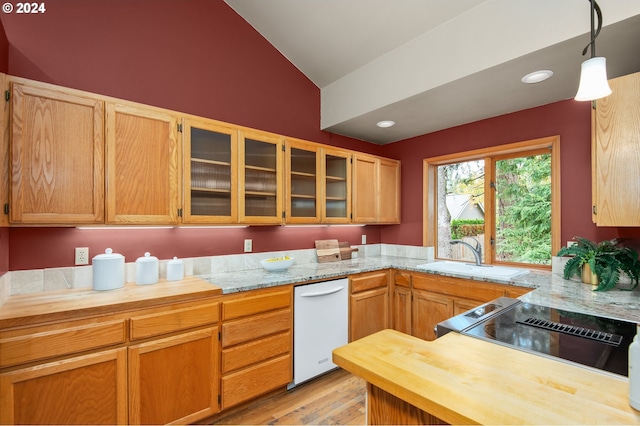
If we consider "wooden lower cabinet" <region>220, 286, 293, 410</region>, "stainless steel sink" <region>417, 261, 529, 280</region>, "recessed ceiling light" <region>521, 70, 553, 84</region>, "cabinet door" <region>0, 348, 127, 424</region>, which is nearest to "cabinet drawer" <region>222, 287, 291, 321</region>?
"wooden lower cabinet" <region>220, 286, 293, 410</region>

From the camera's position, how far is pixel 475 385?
33.0 inches

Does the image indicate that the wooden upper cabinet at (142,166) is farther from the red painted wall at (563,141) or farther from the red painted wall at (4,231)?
the red painted wall at (563,141)

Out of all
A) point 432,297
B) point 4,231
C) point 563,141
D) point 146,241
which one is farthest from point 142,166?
point 563,141

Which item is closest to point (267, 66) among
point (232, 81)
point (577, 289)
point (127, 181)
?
point (232, 81)

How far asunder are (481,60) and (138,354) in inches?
Result: 114

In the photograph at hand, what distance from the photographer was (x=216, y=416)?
207 centimetres

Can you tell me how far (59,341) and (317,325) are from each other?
1.67m

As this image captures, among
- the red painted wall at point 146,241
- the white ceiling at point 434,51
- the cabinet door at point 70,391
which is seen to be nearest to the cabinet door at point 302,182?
the red painted wall at point 146,241

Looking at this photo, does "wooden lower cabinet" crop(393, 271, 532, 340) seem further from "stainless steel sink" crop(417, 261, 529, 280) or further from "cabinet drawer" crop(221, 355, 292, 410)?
"cabinet drawer" crop(221, 355, 292, 410)

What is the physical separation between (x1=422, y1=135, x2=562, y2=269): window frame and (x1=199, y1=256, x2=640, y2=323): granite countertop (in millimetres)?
444

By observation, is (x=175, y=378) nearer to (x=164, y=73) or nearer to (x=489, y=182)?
(x=164, y=73)

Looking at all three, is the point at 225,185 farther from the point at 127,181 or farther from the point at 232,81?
the point at 232,81

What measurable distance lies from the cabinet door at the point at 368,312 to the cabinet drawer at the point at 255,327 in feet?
2.36

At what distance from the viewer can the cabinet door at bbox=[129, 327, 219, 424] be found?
1725 mm
